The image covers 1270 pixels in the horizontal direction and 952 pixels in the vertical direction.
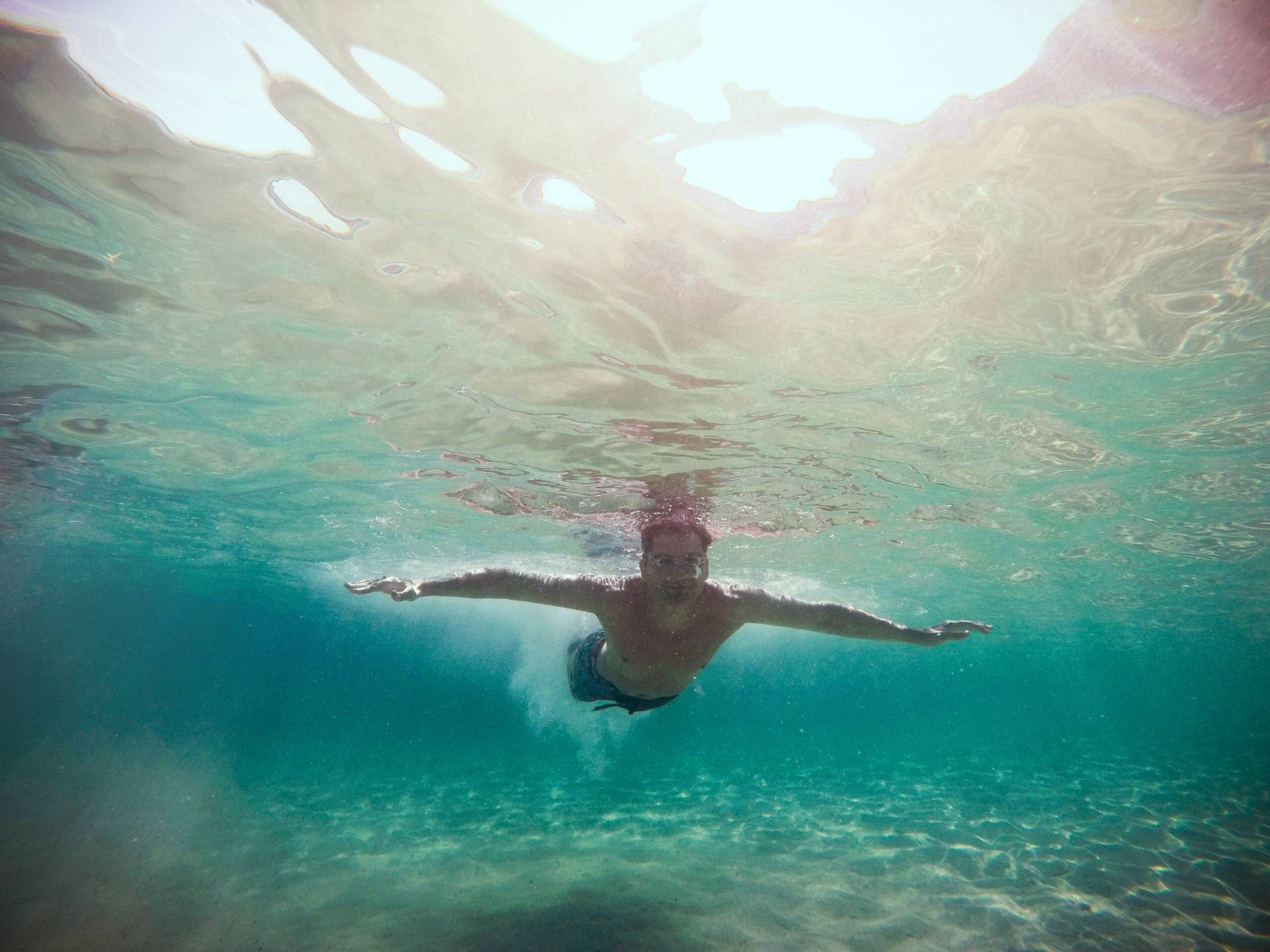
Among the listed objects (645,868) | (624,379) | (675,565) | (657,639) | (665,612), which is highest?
(624,379)

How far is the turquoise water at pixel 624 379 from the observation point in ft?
17.3

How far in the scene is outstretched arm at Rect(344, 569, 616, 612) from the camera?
18.2ft

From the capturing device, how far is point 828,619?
7430 millimetres

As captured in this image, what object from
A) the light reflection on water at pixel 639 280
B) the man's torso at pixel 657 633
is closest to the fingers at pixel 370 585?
the man's torso at pixel 657 633

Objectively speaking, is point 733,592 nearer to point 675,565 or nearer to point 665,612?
point 665,612

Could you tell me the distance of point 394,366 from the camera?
9641mm

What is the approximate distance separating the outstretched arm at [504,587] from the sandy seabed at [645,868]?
15.0ft

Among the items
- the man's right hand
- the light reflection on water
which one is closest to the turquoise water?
the light reflection on water

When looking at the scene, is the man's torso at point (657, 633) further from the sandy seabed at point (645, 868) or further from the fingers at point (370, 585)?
the sandy seabed at point (645, 868)

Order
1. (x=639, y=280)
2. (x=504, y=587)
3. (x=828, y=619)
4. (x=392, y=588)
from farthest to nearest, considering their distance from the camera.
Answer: (x=828, y=619) < (x=639, y=280) < (x=504, y=587) < (x=392, y=588)

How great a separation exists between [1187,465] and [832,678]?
13963 centimetres

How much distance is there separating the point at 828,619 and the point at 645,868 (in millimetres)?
7457

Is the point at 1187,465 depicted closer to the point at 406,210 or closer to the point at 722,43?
the point at 722,43

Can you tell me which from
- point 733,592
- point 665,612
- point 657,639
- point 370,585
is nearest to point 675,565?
point 665,612
